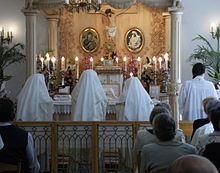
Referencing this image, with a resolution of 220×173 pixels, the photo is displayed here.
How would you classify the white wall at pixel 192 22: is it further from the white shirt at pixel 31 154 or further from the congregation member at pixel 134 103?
the white shirt at pixel 31 154

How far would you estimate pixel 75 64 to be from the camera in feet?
52.7

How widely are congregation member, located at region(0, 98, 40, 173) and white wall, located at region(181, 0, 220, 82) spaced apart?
11.7m

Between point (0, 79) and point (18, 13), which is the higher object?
point (18, 13)

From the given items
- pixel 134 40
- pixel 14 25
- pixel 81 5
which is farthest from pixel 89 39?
pixel 81 5

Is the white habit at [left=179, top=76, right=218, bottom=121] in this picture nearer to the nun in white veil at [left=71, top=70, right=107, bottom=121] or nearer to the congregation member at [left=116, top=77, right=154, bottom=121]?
the congregation member at [left=116, top=77, right=154, bottom=121]

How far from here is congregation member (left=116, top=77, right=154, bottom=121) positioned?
30.6ft

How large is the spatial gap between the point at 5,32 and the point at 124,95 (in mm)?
8222

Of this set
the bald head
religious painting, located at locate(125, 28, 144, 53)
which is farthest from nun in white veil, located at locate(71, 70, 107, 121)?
religious painting, located at locate(125, 28, 144, 53)

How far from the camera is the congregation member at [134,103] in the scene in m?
→ 9.31

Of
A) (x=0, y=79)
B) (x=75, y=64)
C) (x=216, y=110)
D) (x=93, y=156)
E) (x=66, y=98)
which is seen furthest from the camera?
(x=75, y=64)

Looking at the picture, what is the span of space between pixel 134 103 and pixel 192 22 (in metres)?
7.79

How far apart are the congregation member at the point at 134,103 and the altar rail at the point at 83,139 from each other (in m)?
1.19

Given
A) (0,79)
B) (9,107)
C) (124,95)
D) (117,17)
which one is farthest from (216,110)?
(117,17)

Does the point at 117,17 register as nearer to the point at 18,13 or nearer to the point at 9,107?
the point at 18,13
